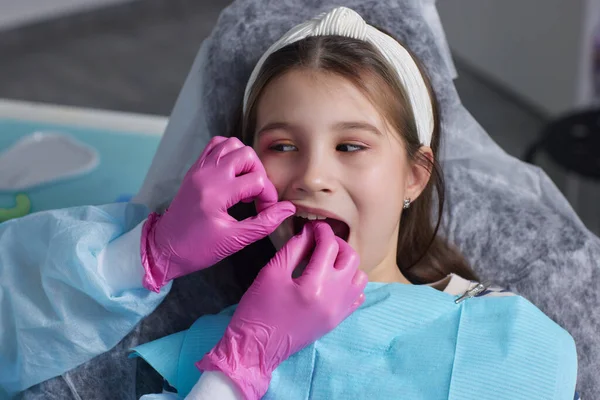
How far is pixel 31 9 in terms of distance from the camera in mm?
3494

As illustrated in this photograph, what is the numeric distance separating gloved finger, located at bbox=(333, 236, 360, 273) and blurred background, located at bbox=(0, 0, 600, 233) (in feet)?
5.99

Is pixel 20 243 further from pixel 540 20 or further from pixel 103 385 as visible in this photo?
pixel 540 20

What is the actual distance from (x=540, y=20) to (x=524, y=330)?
7.21 feet

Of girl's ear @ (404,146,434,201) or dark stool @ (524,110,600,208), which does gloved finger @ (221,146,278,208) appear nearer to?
girl's ear @ (404,146,434,201)

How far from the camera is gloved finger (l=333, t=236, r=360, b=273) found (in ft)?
3.20

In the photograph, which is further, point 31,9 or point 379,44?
point 31,9

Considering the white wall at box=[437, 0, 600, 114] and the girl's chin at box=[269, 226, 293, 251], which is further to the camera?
the white wall at box=[437, 0, 600, 114]

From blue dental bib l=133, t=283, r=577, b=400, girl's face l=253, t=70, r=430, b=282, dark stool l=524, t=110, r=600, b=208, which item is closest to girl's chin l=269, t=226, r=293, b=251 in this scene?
girl's face l=253, t=70, r=430, b=282

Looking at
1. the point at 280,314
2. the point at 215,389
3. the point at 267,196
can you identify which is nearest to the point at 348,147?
the point at 267,196

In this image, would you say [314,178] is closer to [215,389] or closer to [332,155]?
[332,155]

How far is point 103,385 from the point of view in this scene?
1.12 metres

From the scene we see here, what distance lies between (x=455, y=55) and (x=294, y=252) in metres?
2.68

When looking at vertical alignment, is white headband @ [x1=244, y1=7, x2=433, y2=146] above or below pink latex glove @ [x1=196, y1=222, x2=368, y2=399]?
above

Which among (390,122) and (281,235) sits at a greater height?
(390,122)
